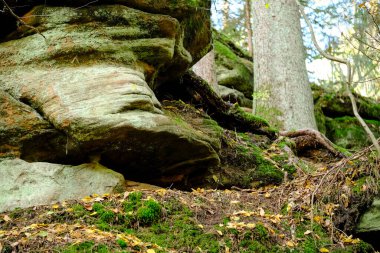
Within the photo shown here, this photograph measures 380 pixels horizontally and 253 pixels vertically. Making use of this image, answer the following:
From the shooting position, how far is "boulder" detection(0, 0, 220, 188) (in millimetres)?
4980

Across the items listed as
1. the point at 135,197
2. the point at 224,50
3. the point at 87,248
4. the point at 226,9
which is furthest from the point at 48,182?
the point at 224,50

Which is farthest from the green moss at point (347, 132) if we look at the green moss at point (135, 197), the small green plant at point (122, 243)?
the small green plant at point (122, 243)

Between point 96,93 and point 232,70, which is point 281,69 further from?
point 96,93

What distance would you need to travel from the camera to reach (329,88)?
47.3ft

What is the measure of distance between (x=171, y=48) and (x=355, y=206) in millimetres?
3207

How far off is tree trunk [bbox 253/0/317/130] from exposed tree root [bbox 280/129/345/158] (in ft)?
3.63

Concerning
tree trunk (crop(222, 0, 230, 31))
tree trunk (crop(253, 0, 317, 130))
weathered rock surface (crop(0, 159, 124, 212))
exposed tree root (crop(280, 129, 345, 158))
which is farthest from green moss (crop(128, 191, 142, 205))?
tree trunk (crop(253, 0, 317, 130))

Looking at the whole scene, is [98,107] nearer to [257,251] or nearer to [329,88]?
[257,251]

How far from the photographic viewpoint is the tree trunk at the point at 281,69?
378 inches

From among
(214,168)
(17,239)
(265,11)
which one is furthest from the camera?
(265,11)

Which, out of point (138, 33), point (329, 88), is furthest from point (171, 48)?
point (329, 88)

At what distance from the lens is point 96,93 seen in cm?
507

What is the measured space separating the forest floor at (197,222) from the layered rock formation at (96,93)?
639 mm

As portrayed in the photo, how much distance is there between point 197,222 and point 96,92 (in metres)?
1.99
